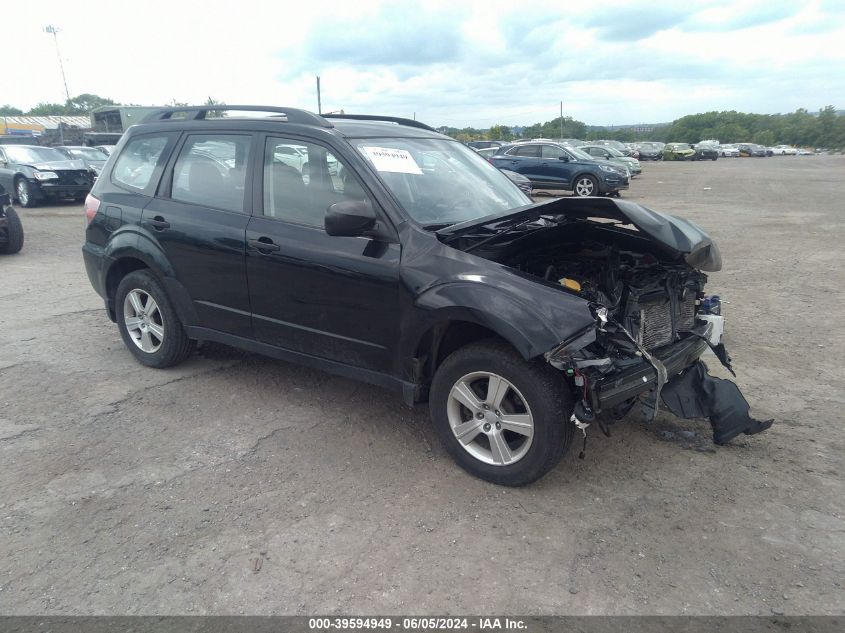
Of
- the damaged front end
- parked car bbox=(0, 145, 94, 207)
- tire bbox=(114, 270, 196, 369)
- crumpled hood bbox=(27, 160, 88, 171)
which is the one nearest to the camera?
the damaged front end

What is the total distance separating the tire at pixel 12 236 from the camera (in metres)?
9.65

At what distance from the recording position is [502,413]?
3.36 m

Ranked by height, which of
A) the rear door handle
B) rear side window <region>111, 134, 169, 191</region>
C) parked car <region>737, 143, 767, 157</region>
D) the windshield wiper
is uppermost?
rear side window <region>111, 134, 169, 191</region>

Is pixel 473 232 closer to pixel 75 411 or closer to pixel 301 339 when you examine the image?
pixel 301 339

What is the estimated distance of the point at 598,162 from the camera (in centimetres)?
1927

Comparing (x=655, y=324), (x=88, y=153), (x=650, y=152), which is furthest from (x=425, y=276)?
(x=650, y=152)

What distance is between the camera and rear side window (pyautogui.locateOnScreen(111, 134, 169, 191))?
4.86 m

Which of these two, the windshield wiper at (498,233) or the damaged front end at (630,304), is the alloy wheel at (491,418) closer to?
the damaged front end at (630,304)

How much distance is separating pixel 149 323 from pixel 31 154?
1490cm

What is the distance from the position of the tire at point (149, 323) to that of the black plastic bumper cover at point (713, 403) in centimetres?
348

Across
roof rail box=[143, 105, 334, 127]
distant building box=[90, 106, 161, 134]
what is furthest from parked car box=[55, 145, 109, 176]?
distant building box=[90, 106, 161, 134]

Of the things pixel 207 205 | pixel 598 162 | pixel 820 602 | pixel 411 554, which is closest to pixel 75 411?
pixel 207 205

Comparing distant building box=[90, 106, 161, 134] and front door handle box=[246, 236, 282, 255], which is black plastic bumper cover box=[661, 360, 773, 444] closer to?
front door handle box=[246, 236, 282, 255]

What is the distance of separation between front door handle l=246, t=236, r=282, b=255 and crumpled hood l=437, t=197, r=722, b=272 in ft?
3.66
